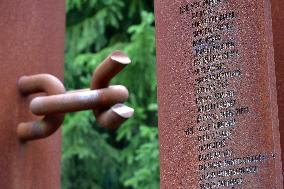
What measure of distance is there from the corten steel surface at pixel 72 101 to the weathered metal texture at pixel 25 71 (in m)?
0.05

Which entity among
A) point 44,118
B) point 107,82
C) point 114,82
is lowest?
point 44,118

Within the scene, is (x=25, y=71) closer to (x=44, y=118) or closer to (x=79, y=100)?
(x=44, y=118)

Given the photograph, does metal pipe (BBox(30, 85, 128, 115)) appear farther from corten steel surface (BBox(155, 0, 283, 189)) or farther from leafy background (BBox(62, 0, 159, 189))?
leafy background (BBox(62, 0, 159, 189))

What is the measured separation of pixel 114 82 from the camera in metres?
7.56

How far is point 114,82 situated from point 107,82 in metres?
4.72

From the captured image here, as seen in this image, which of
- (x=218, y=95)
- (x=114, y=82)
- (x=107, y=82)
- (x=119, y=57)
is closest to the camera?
(x=218, y=95)

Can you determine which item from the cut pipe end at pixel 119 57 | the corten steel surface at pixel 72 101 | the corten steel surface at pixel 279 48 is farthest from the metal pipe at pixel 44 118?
the corten steel surface at pixel 279 48

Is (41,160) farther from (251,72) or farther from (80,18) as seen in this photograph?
(80,18)

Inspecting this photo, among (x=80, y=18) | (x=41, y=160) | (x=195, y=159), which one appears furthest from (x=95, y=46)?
(x=195, y=159)

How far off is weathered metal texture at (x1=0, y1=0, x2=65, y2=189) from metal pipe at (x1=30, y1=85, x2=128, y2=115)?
186 millimetres

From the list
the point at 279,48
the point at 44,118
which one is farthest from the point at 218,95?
the point at 44,118

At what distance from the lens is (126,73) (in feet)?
24.8

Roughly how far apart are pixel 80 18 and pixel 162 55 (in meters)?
5.40

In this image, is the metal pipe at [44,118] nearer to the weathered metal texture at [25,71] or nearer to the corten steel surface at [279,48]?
the weathered metal texture at [25,71]
